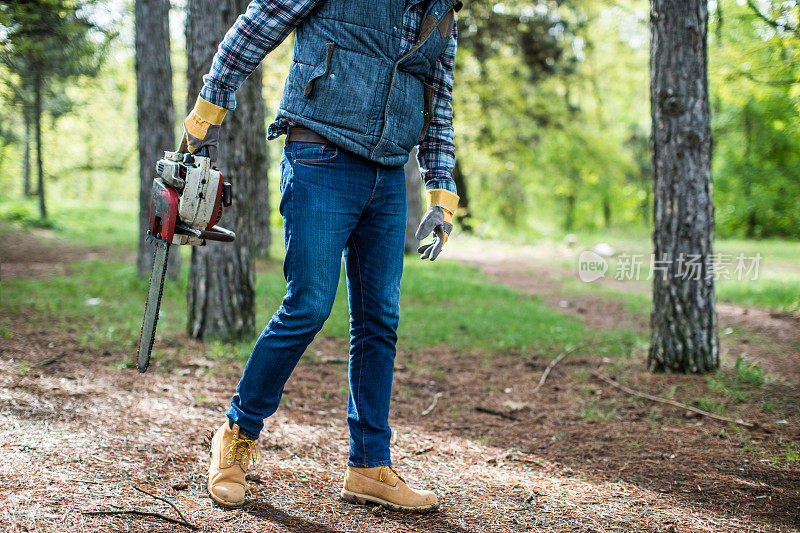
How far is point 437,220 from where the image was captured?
8.38 ft

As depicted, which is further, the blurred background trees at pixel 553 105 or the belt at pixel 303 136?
the blurred background trees at pixel 553 105

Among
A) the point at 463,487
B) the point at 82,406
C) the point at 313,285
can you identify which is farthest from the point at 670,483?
the point at 82,406

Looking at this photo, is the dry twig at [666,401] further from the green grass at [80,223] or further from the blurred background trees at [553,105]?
the green grass at [80,223]

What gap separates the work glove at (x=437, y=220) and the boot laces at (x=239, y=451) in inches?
39.4

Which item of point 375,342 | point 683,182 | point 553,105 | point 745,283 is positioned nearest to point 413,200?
point 745,283

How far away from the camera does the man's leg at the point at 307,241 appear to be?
2.22 metres

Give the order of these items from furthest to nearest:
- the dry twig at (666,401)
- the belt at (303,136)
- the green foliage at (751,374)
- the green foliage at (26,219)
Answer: the green foliage at (26,219) < the green foliage at (751,374) < the dry twig at (666,401) < the belt at (303,136)

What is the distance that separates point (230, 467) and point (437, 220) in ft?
4.12

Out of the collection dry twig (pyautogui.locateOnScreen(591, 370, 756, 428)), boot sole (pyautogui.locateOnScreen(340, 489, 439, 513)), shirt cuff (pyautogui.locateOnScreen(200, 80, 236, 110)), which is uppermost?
shirt cuff (pyautogui.locateOnScreen(200, 80, 236, 110))

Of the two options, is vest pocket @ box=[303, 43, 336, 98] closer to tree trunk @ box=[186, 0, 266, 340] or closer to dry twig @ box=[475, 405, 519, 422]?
dry twig @ box=[475, 405, 519, 422]

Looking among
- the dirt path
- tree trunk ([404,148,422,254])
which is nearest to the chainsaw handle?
the dirt path

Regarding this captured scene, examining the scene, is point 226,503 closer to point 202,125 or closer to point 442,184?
point 202,125

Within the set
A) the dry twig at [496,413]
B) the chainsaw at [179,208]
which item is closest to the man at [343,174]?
the chainsaw at [179,208]

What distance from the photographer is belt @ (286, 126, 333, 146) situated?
7.30 feet
